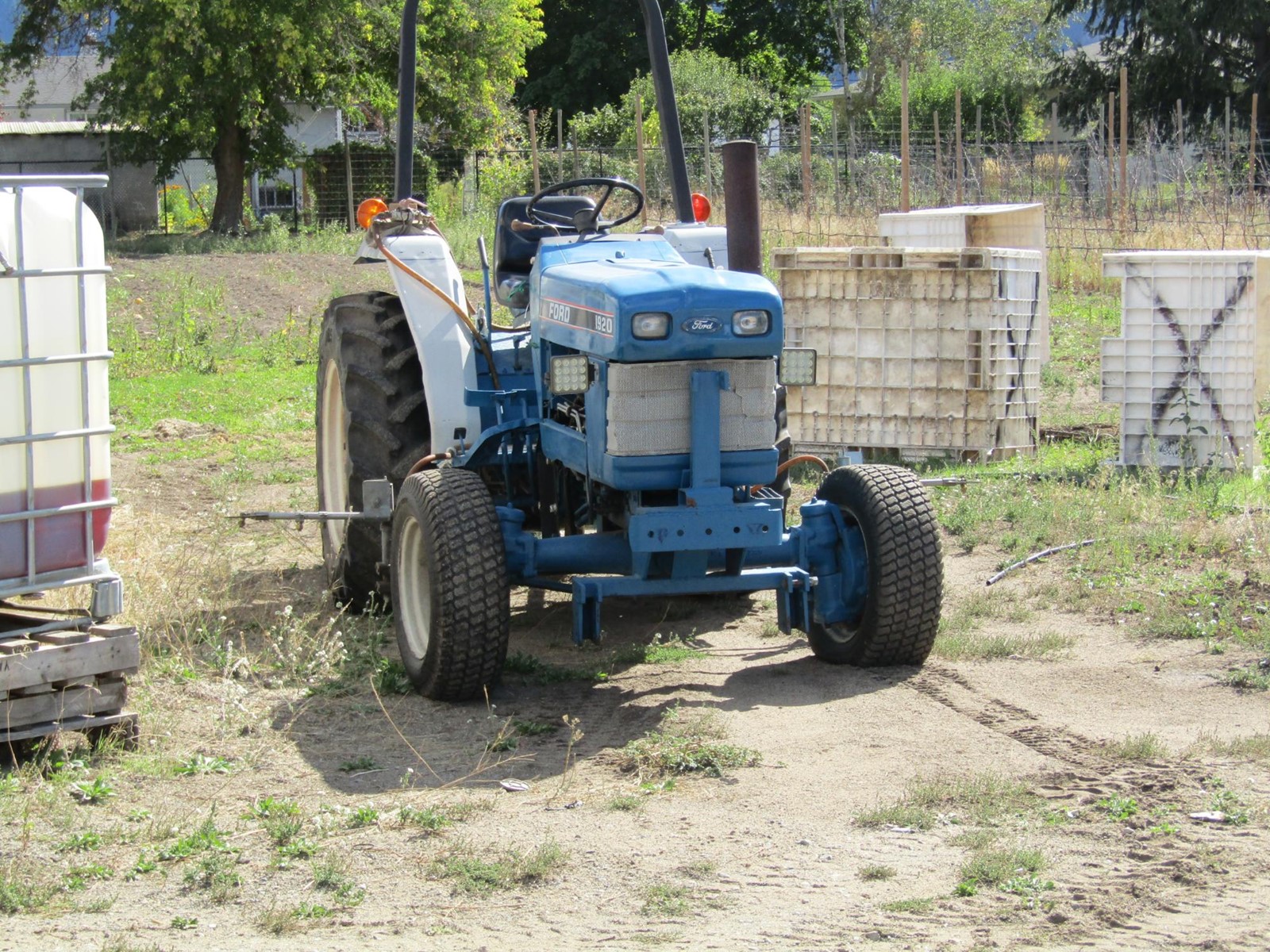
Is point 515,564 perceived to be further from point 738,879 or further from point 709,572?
point 738,879

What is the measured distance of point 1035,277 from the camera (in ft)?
33.2

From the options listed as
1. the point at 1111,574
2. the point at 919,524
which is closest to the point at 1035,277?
the point at 1111,574

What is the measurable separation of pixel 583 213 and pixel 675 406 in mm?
1155

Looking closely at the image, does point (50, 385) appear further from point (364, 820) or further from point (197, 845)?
point (364, 820)

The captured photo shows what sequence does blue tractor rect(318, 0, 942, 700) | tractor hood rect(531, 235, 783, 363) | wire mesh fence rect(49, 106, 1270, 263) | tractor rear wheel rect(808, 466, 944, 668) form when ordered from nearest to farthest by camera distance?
tractor hood rect(531, 235, 783, 363)
blue tractor rect(318, 0, 942, 700)
tractor rear wheel rect(808, 466, 944, 668)
wire mesh fence rect(49, 106, 1270, 263)

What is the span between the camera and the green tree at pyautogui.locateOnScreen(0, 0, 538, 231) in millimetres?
25297

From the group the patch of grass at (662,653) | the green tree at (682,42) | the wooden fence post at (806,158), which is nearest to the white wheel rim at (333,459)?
the patch of grass at (662,653)

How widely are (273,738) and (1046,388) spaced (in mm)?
8491

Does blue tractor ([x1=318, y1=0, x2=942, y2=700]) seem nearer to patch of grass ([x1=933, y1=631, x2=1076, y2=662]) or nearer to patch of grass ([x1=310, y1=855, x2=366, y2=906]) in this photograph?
patch of grass ([x1=933, y1=631, x2=1076, y2=662])

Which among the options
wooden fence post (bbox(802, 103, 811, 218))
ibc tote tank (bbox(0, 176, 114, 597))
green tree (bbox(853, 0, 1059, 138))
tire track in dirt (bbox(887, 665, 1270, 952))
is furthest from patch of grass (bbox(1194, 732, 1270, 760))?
green tree (bbox(853, 0, 1059, 138))

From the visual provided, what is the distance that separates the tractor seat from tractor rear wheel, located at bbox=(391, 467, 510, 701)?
1.38 metres

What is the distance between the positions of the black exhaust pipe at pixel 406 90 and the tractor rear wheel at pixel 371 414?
0.60m

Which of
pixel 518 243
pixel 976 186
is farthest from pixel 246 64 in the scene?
pixel 518 243

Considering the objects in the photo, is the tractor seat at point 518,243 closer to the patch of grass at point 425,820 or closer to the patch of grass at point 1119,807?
the patch of grass at point 425,820
